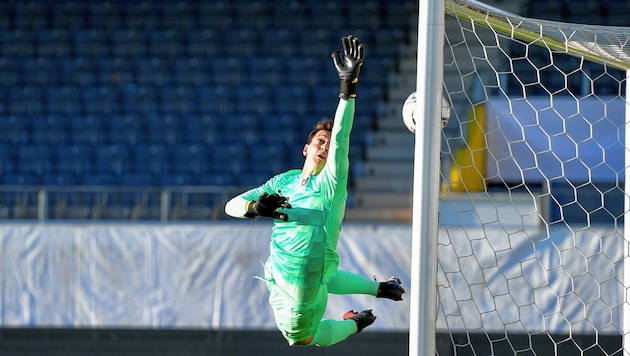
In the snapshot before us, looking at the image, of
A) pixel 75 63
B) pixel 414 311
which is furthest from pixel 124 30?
pixel 414 311

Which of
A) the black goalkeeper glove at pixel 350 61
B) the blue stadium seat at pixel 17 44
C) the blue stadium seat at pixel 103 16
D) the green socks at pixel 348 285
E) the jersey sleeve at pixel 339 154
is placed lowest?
the green socks at pixel 348 285

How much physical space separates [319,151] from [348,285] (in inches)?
27.3

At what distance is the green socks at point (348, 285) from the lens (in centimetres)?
462

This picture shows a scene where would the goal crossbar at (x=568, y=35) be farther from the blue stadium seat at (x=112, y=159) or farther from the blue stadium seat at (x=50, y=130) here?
the blue stadium seat at (x=50, y=130)

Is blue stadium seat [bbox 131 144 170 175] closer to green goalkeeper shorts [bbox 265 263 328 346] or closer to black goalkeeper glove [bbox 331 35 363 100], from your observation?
green goalkeeper shorts [bbox 265 263 328 346]

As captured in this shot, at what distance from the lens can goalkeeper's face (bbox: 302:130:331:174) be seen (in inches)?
170

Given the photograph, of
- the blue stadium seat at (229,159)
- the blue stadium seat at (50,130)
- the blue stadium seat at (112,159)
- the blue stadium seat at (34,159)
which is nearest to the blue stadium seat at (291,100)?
the blue stadium seat at (229,159)

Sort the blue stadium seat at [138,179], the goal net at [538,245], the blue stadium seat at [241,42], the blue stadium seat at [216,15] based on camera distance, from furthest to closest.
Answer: the blue stadium seat at [216,15]
the blue stadium seat at [241,42]
the blue stadium seat at [138,179]
the goal net at [538,245]

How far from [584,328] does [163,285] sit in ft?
10.3

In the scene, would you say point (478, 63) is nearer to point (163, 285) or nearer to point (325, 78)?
point (325, 78)

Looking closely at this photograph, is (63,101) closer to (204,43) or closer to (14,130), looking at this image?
(14,130)

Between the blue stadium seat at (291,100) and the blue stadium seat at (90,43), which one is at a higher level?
the blue stadium seat at (90,43)

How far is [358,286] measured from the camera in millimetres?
4652

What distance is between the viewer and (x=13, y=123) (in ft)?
36.0
